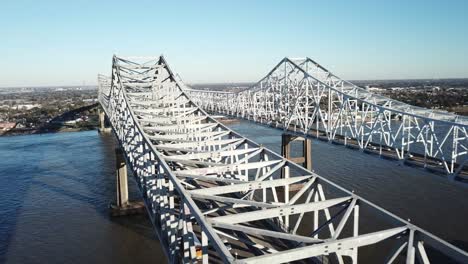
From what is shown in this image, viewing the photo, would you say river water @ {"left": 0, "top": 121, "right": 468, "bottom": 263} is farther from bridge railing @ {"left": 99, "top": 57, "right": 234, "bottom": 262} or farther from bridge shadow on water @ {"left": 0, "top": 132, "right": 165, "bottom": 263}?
bridge railing @ {"left": 99, "top": 57, "right": 234, "bottom": 262}

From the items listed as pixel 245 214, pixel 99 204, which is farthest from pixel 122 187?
pixel 245 214

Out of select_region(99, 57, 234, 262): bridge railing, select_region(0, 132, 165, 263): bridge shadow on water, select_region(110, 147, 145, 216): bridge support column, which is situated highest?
select_region(99, 57, 234, 262): bridge railing

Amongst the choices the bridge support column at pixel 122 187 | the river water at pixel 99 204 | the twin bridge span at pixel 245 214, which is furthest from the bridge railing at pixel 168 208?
the bridge support column at pixel 122 187

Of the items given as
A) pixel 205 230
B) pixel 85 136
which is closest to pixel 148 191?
pixel 205 230

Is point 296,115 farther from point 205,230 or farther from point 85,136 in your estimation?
point 85,136

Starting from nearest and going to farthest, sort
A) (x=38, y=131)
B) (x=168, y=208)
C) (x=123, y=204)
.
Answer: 1. (x=168, y=208)
2. (x=123, y=204)
3. (x=38, y=131)

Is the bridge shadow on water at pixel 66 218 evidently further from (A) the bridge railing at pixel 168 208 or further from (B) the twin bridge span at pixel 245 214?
(A) the bridge railing at pixel 168 208

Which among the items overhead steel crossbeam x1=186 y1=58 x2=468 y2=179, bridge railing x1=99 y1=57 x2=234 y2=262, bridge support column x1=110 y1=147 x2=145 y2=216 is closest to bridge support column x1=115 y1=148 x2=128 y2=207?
bridge support column x1=110 y1=147 x2=145 y2=216

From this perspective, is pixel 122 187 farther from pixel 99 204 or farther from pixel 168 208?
pixel 168 208
